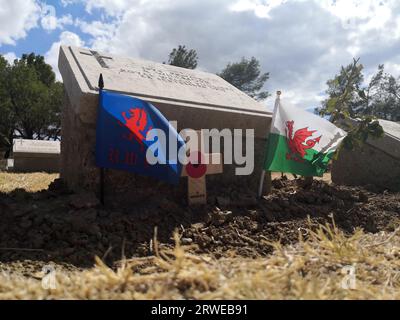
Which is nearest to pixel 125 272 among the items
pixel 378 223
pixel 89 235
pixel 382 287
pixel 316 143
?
pixel 382 287

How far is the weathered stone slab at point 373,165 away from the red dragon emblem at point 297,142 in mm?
1872

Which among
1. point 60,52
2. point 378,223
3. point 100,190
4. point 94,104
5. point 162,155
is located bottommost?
point 378,223

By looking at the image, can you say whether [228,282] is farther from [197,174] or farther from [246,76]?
[246,76]

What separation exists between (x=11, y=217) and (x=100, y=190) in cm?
76

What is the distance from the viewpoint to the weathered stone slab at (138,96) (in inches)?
138

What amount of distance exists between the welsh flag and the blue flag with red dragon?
4.53 ft

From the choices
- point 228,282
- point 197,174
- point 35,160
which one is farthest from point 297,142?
point 35,160

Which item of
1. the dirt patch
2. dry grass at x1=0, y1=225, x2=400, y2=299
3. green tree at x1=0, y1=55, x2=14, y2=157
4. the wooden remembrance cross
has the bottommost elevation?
the dirt patch

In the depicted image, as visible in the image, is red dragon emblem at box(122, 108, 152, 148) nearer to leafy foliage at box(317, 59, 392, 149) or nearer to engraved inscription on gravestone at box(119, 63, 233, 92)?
engraved inscription on gravestone at box(119, 63, 233, 92)

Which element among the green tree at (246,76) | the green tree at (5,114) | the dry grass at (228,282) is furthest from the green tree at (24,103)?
the dry grass at (228,282)

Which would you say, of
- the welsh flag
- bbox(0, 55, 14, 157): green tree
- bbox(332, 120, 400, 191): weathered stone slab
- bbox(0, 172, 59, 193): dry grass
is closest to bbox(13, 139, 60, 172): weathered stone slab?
bbox(0, 172, 59, 193): dry grass

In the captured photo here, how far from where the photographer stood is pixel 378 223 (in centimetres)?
374

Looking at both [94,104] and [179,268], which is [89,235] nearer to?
[94,104]

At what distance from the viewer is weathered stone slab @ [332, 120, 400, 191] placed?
573 cm
